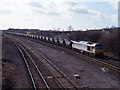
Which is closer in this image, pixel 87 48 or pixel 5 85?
pixel 5 85

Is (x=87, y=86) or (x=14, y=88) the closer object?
(x=14, y=88)

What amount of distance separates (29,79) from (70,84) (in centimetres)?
414

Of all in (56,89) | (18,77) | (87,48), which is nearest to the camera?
(56,89)

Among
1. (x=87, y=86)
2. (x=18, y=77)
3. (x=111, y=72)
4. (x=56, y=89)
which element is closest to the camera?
(x=56, y=89)

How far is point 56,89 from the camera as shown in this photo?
1483 centimetres

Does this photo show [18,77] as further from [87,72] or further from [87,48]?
[87,48]

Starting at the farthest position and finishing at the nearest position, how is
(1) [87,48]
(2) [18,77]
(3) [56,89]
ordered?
(1) [87,48]
(2) [18,77]
(3) [56,89]

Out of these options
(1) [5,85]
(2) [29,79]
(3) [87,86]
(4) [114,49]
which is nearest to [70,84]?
(3) [87,86]

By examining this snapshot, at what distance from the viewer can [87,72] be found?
72.7ft

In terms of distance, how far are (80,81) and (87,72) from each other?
445 cm

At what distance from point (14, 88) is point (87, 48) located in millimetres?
21465

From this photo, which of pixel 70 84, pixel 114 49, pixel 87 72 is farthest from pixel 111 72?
pixel 114 49

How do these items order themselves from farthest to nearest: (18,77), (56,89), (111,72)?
(111,72), (18,77), (56,89)

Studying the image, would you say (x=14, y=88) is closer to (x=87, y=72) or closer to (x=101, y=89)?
(x=101, y=89)
